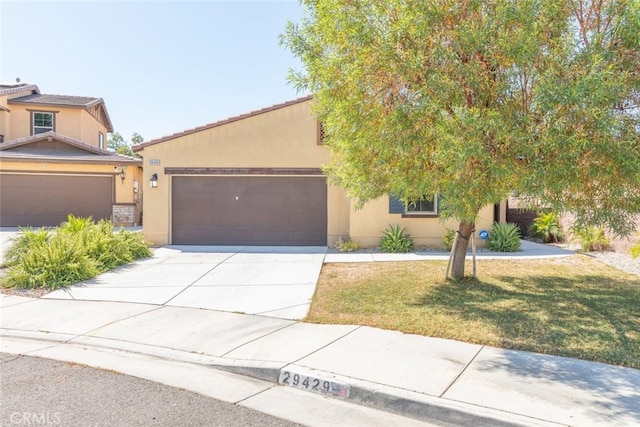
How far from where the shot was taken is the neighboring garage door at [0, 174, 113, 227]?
17844mm

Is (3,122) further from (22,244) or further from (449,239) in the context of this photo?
(449,239)

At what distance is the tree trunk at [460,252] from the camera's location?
8.13m

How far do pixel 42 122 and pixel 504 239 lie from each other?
84.8 ft

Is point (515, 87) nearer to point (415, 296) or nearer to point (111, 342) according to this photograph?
point (415, 296)

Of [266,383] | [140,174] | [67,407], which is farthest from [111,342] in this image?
[140,174]

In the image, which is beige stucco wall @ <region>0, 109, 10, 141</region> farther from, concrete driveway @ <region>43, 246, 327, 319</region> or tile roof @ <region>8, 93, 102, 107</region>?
concrete driveway @ <region>43, 246, 327, 319</region>

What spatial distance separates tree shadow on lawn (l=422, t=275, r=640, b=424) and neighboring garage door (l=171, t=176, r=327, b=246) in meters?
6.44

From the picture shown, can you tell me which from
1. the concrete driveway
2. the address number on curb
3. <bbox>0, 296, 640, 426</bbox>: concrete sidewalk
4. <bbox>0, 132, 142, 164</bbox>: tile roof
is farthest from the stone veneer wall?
the address number on curb

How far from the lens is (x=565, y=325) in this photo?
17.6 feet

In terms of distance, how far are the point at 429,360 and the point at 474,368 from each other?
0.45m

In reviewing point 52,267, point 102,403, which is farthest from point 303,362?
point 52,267

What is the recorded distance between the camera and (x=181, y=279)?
28.2 feet

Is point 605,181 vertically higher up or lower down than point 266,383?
higher up

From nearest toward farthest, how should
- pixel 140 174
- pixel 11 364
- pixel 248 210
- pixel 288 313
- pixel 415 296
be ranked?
pixel 11 364
pixel 288 313
pixel 415 296
pixel 248 210
pixel 140 174
